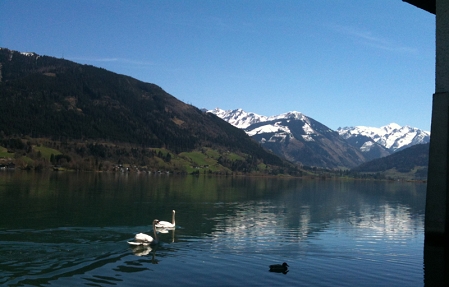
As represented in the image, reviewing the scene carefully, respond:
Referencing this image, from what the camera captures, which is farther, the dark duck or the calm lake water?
the dark duck

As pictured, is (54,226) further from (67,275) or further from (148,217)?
(67,275)

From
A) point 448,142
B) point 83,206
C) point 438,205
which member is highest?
point 448,142

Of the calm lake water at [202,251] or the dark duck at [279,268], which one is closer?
the calm lake water at [202,251]

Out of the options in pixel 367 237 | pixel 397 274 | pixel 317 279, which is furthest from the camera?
pixel 367 237

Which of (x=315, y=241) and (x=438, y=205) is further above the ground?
(x=438, y=205)

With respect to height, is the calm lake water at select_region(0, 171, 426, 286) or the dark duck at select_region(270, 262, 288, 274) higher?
the dark duck at select_region(270, 262, 288, 274)

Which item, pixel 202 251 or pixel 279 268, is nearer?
pixel 279 268

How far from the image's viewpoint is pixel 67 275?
22141 mm

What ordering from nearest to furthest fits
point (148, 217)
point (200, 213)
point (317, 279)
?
point (317, 279) → point (148, 217) → point (200, 213)

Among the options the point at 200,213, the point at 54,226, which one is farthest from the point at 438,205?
the point at 200,213

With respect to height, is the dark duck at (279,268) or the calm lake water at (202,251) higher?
the dark duck at (279,268)

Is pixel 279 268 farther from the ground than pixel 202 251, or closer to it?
farther from the ground

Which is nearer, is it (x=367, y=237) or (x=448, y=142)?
(x=448, y=142)

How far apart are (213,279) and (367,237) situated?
876 inches
